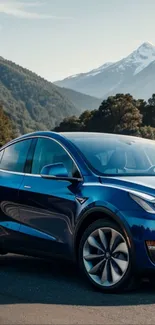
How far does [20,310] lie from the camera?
5.47 meters

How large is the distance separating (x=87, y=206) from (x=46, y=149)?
1.19 meters

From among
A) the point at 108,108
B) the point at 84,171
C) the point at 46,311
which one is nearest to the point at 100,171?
the point at 84,171

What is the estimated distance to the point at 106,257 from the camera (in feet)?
20.4

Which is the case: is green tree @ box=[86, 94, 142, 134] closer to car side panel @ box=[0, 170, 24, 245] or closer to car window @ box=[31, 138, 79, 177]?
car side panel @ box=[0, 170, 24, 245]

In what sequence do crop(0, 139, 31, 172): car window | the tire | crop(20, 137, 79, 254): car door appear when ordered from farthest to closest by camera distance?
crop(0, 139, 31, 172): car window → crop(20, 137, 79, 254): car door → the tire

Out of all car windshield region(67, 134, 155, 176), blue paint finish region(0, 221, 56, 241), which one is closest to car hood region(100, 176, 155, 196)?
car windshield region(67, 134, 155, 176)

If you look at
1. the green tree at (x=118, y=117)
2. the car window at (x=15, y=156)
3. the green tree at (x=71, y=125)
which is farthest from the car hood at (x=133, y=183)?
the green tree at (x=71, y=125)

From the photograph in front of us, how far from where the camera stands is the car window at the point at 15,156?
7.54 meters

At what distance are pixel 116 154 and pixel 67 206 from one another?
774 mm

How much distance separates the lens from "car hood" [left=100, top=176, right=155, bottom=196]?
6059 millimetres

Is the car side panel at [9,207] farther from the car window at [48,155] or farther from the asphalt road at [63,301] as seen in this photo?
the asphalt road at [63,301]

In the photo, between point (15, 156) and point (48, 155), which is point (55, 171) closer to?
point (48, 155)

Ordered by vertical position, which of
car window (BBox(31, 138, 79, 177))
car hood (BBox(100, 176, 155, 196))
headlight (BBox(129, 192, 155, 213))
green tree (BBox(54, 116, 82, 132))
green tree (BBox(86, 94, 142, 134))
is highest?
car window (BBox(31, 138, 79, 177))

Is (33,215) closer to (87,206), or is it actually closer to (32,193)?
(32,193)
